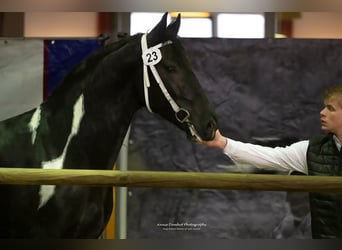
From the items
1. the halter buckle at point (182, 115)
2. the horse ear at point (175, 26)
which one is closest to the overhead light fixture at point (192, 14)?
the horse ear at point (175, 26)

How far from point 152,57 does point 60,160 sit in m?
0.48

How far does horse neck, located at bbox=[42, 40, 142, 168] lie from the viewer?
2.01m

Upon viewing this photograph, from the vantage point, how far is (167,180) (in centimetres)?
179

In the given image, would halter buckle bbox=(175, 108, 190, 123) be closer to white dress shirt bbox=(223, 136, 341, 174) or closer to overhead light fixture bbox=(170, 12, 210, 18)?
white dress shirt bbox=(223, 136, 341, 174)

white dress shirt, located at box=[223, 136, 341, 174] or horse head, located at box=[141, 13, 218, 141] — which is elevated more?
horse head, located at box=[141, 13, 218, 141]

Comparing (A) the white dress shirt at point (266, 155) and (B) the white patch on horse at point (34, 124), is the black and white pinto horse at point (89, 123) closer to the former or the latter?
(B) the white patch on horse at point (34, 124)

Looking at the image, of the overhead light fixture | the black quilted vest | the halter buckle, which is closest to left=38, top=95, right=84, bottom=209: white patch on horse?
the halter buckle

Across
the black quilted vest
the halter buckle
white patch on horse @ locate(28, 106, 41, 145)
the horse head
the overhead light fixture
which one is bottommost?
the black quilted vest

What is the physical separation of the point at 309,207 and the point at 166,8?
926mm

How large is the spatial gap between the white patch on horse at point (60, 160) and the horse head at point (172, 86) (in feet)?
0.78

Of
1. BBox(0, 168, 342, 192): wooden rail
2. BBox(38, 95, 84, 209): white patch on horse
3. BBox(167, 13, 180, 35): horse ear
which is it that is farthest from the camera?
BBox(167, 13, 180, 35): horse ear

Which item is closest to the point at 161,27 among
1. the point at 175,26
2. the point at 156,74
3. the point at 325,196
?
the point at 175,26

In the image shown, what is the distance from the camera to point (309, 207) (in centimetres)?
216

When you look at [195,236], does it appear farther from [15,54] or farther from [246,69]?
[15,54]
